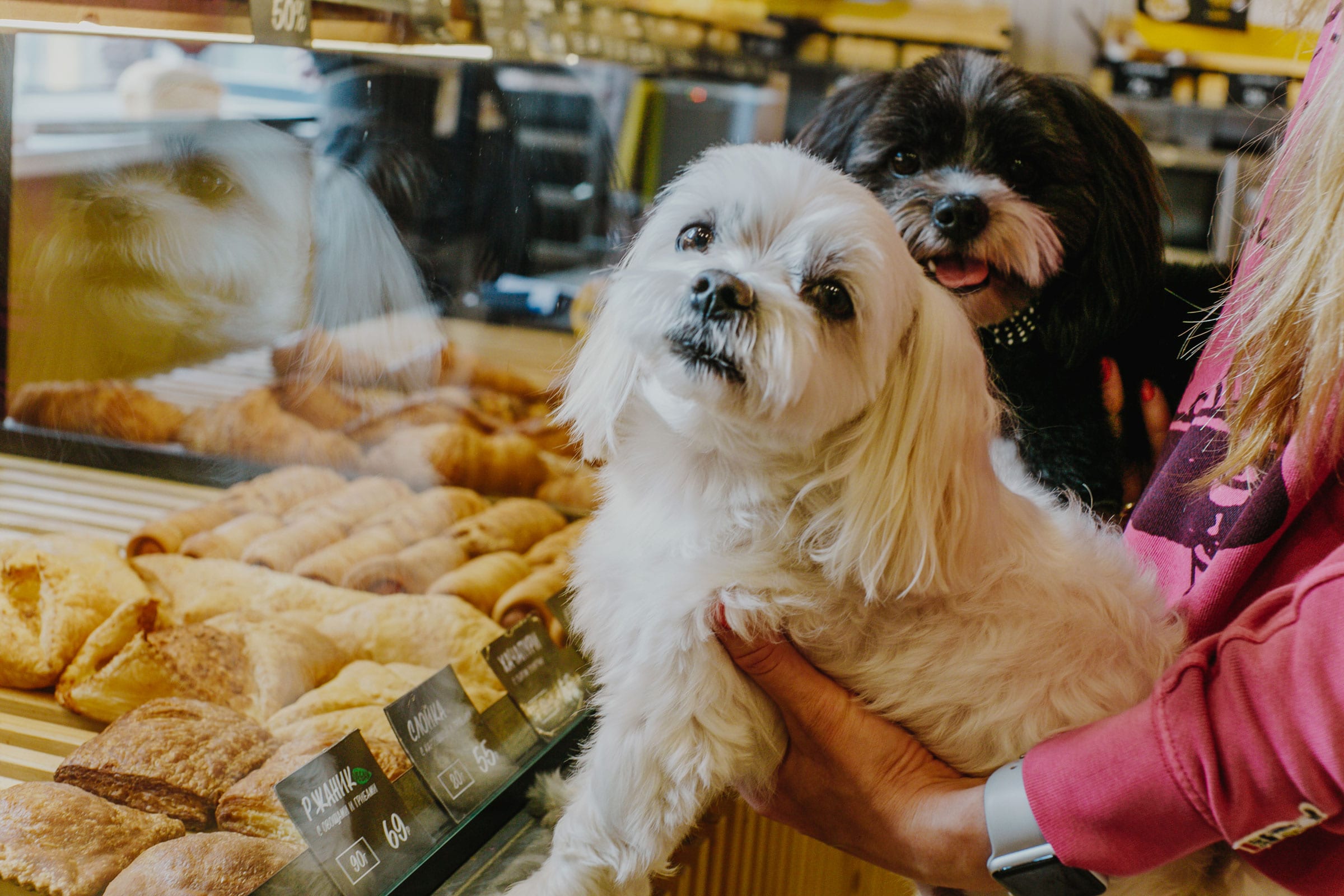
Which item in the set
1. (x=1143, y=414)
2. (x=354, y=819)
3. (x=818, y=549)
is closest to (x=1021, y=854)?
(x=818, y=549)

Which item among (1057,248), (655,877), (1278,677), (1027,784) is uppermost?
(1057,248)

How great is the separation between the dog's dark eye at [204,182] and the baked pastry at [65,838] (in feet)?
2.09

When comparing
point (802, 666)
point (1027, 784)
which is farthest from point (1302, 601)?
point (802, 666)

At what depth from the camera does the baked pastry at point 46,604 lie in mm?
926

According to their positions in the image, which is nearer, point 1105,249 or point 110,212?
point 110,212

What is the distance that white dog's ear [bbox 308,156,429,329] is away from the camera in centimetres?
125

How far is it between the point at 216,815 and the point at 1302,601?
0.89 m

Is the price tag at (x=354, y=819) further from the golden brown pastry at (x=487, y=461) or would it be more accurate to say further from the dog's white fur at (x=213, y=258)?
the golden brown pastry at (x=487, y=461)

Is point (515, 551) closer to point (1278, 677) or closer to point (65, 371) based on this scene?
point (65, 371)

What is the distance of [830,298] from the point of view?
0.89 metres

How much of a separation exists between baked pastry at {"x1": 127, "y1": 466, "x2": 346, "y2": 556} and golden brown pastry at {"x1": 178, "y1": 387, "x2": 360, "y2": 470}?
0.02 m

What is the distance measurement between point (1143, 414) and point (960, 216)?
36 cm

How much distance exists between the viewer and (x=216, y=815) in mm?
887

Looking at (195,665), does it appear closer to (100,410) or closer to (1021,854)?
(100,410)
